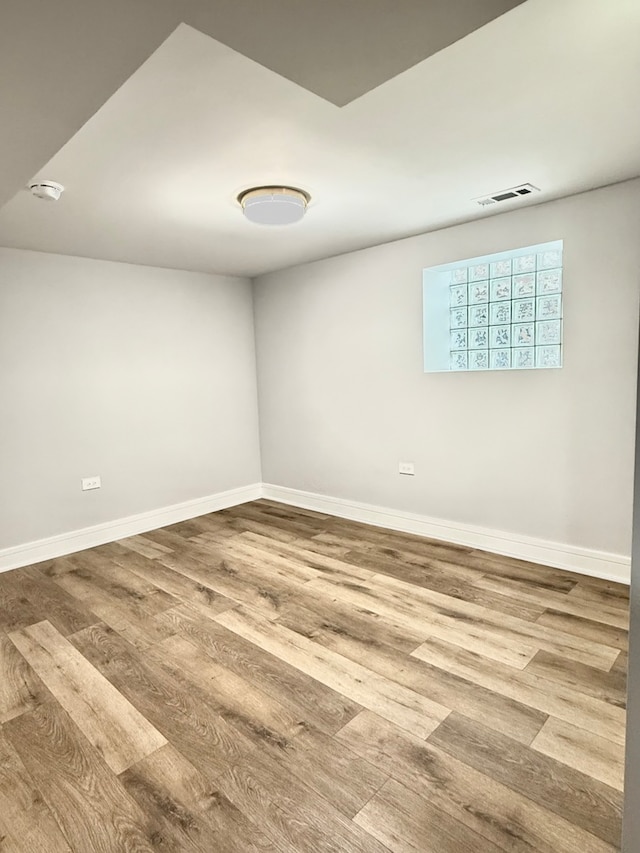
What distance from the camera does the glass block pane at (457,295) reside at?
359cm

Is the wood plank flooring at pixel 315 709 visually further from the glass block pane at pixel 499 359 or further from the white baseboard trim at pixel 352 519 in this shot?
the glass block pane at pixel 499 359

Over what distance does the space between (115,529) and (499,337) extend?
11.3 ft

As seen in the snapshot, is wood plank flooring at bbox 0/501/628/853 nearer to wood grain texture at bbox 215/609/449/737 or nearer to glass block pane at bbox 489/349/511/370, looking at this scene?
wood grain texture at bbox 215/609/449/737

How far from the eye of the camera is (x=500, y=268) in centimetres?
339

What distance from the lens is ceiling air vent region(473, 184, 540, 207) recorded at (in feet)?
9.12

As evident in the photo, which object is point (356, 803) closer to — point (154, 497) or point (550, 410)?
point (550, 410)

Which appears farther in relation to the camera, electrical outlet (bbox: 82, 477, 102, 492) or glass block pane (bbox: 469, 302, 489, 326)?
electrical outlet (bbox: 82, 477, 102, 492)

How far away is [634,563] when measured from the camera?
0.80 metres

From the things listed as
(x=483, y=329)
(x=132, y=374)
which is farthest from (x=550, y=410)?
(x=132, y=374)

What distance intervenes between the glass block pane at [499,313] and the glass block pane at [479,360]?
22 cm

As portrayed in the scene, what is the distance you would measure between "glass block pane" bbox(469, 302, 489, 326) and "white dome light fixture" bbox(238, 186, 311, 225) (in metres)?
1.47

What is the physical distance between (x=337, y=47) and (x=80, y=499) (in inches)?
148

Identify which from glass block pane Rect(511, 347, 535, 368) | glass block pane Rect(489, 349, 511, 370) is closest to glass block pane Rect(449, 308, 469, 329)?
glass block pane Rect(489, 349, 511, 370)

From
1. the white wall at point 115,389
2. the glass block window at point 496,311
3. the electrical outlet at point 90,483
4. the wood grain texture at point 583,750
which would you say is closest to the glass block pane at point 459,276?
the glass block window at point 496,311
